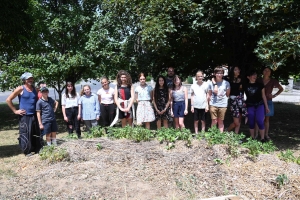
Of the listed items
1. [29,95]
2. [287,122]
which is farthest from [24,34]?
[287,122]

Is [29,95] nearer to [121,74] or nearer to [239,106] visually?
[121,74]

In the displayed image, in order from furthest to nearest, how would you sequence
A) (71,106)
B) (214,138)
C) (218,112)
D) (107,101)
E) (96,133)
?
(71,106) < (107,101) < (218,112) < (96,133) < (214,138)

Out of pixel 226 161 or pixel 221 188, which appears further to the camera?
pixel 226 161

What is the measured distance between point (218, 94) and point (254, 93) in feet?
2.45

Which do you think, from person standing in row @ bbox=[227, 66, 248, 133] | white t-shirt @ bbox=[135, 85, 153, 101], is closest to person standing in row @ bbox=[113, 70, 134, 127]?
white t-shirt @ bbox=[135, 85, 153, 101]

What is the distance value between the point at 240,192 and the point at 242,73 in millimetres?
6506

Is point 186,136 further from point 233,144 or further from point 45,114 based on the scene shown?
point 45,114

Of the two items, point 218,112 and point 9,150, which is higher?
point 218,112

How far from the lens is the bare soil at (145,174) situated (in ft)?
13.0

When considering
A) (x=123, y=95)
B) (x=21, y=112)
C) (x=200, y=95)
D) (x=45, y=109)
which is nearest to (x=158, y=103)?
(x=123, y=95)

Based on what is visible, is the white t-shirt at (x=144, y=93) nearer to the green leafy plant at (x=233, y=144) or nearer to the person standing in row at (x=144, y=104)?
the person standing in row at (x=144, y=104)

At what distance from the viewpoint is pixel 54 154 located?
511 centimetres

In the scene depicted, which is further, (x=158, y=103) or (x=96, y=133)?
(x=158, y=103)

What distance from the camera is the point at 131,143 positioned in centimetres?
542
